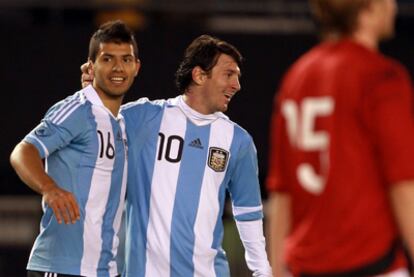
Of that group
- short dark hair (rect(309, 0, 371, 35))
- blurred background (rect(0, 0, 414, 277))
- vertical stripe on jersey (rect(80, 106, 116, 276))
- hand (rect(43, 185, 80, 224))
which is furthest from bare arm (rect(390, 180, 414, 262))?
blurred background (rect(0, 0, 414, 277))

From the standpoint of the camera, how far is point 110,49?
5.86 metres

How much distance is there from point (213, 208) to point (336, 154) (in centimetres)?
243

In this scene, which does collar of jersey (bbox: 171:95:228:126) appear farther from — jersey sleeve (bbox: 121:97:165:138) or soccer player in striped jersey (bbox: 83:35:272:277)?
jersey sleeve (bbox: 121:97:165:138)

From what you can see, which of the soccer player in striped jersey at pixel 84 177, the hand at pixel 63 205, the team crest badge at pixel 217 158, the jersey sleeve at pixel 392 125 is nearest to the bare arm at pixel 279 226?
the jersey sleeve at pixel 392 125

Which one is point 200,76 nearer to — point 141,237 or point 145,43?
point 141,237

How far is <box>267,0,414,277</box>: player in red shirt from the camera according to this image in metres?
3.57

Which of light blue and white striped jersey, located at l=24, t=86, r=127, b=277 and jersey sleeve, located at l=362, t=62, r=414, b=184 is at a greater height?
jersey sleeve, located at l=362, t=62, r=414, b=184

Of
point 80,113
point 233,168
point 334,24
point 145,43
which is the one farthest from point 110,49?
point 145,43

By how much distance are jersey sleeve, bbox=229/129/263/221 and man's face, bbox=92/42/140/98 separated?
72 cm

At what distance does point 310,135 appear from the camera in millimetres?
3705

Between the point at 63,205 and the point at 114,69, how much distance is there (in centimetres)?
99

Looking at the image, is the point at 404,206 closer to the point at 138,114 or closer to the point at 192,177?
the point at 192,177

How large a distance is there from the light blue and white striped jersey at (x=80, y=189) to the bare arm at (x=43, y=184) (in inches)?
6.4

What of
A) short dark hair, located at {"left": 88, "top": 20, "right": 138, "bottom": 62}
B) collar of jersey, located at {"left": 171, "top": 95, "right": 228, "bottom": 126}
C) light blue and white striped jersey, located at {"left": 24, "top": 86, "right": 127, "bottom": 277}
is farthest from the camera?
collar of jersey, located at {"left": 171, "top": 95, "right": 228, "bottom": 126}
